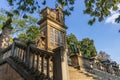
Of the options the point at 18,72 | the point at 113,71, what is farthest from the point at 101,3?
the point at 113,71

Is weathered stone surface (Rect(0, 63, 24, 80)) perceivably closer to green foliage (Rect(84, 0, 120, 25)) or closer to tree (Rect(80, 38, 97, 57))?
green foliage (Rect(84, 0, 120, 25))

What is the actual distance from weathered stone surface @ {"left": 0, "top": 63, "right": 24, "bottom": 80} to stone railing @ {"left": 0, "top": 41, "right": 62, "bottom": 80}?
49 centimetres

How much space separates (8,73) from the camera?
700 cm

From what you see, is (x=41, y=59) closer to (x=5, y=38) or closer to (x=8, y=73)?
(x=8, y=73)

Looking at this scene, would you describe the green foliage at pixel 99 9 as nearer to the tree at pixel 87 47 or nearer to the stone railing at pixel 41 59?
the stone railing at pixel 41 59

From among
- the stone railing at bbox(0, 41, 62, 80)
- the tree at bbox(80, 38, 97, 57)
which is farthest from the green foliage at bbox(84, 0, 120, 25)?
the tree at bbox(80, 38, 97, 57)

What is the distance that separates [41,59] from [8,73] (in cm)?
188

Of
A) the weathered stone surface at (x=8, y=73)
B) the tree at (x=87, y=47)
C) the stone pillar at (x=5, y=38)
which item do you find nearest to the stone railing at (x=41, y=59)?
the weathered stone surface at (x=8, y=73)

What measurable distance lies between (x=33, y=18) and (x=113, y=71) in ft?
41.1

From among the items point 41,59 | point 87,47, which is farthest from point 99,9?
point 87,47

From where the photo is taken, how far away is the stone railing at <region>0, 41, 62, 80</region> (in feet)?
18.5

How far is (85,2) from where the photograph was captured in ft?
30.8

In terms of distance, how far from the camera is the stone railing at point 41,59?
5.62 m

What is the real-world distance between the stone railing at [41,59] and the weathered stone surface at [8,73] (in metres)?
0.49
